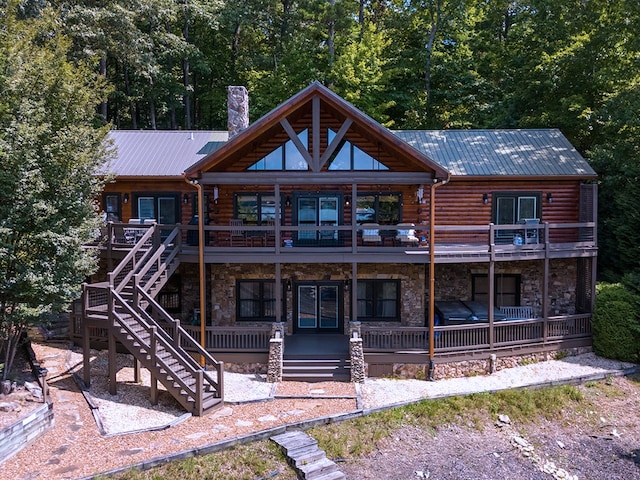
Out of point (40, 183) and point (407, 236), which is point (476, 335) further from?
point (40, 183)

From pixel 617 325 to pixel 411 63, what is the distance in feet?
66.5

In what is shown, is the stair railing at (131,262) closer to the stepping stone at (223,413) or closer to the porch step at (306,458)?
the stepping stone at (223,413)

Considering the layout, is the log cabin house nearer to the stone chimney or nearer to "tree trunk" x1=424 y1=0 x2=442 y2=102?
the stone chimney

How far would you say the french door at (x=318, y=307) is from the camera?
56.9 feet

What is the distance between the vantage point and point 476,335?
51.8ft

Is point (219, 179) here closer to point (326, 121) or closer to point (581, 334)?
point (326, 121)

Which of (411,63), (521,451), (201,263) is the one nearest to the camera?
(521,451)

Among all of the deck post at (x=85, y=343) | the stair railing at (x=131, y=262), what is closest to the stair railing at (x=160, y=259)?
the stair railing at (x=131, y=262)

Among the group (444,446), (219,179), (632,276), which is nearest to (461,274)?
(632,276)

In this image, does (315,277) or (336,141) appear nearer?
(336,141)

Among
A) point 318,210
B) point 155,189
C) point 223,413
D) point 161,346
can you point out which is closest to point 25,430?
point 161,346

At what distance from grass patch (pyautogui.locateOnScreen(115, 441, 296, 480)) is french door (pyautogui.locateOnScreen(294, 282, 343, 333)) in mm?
6855

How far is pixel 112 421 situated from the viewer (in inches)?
453

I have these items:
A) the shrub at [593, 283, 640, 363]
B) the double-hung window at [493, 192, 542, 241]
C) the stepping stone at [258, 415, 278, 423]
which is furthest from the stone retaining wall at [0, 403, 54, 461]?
the shrub at [593, 283, 640, 363]
